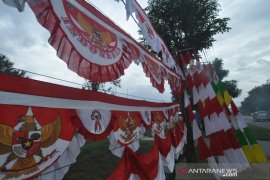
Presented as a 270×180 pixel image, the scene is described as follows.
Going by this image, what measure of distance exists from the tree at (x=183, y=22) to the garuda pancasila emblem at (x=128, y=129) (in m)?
8.19

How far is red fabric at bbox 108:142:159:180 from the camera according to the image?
229 cm

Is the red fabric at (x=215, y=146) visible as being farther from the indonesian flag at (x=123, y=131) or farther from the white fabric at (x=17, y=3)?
the white fabric at (x=17, y=3)

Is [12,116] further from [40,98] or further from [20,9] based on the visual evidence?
[20,9]

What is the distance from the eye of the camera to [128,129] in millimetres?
2793

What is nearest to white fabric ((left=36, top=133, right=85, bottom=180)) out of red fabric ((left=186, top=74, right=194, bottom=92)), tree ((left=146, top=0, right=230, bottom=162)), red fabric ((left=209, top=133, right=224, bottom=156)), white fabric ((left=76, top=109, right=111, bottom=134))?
white fabric ((left=76, top=109, right=111, bottom=134))

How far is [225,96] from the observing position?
6.58 metres

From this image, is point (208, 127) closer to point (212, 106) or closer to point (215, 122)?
point (215, 122)

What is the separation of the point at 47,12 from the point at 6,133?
2.65 ft

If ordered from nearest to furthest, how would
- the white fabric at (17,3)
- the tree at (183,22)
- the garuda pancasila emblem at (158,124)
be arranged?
the white fabric at (17,3)
the garuda pancasila emblem at (158,124)
the tree at (183,22)

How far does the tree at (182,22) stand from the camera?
1103cm

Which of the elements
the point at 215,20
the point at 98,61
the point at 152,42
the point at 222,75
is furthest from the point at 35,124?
the point at 222,75

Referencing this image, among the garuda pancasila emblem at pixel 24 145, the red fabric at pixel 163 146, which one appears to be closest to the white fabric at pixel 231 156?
the red fabric at pixel 163 146

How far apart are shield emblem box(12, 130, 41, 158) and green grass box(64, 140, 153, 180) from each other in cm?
621

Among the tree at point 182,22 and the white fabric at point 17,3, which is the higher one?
the tree at point 182,22
